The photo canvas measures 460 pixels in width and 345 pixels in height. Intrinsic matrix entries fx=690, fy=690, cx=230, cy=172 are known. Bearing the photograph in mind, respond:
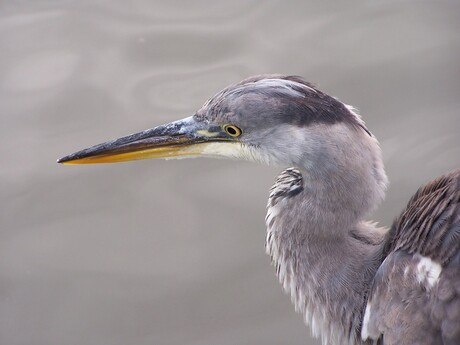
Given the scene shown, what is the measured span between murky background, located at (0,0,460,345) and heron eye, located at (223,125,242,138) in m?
1.06

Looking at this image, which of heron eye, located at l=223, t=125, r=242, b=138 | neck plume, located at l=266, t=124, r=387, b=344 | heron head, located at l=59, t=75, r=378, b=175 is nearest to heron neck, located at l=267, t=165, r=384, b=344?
neck plume, located at l=266, t=124, r=387, b=344

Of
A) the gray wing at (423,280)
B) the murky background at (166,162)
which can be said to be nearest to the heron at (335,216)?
the gray wing at (423,280)

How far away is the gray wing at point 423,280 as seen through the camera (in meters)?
2.05

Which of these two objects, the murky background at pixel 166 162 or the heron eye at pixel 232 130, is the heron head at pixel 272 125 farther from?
the murky background at pixel 166 162

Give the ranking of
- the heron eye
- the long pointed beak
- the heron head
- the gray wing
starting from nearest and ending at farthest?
the gray wing → the heron head → the heron eye → the long pointed beak

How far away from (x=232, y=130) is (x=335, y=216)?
452 mm

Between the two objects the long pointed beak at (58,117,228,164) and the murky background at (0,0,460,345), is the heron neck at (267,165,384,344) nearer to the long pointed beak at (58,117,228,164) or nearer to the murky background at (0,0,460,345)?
the long pointed beak at (58,117,228,164)

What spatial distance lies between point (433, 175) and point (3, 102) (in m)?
2.38

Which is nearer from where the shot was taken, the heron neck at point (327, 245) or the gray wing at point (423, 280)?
the gray wing at point (423, 280)

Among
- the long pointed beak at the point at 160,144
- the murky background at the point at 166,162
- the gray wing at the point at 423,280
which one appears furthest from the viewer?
the murky background at the point at 166,162

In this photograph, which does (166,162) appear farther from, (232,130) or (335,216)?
(335,216)

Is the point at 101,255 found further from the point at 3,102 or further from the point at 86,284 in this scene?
the point at 3,102

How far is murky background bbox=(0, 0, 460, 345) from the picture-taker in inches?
125

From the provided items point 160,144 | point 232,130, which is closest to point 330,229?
point 232,130
